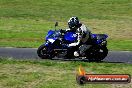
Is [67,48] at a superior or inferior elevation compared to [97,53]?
superior

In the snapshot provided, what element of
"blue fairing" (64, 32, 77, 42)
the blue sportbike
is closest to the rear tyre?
the blue sportbike

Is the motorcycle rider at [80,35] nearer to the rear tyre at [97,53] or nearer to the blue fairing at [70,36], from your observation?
the blue fairing at [70,36]

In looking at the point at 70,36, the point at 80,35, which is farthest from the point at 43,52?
the point at 80,35

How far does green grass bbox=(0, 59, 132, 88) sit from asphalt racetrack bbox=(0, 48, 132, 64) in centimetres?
195

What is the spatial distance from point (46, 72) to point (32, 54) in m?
5.96

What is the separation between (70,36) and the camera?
1919 cm

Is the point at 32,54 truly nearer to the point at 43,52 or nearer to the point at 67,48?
the point at 43,52

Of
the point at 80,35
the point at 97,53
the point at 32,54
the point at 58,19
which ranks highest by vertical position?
the point at 80,35

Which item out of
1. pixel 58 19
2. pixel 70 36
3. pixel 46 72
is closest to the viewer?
pixel 46 72

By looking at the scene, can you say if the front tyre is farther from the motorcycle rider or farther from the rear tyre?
the rear tyre

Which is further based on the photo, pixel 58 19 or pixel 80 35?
pixel 58 19

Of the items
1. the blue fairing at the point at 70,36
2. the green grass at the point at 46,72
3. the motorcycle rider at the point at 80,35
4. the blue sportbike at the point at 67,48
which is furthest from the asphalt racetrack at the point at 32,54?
the green grass at the point at 46,72

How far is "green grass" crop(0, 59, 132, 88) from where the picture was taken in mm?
12453

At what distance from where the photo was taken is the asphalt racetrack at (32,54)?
63.8 feet
